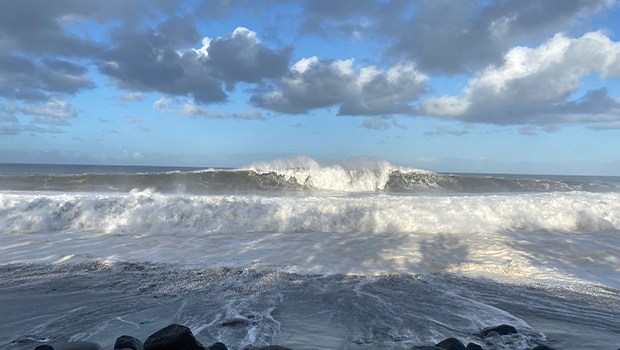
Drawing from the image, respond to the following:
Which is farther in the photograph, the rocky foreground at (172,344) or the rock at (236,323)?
the rock at (236,323)

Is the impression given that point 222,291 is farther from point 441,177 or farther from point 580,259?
point 441,177

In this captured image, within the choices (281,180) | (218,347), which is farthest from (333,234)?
(281,180)

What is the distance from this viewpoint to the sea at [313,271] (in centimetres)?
353

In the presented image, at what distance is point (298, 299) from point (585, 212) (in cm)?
971

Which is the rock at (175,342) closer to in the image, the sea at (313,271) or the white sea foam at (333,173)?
the sea at (313,271)

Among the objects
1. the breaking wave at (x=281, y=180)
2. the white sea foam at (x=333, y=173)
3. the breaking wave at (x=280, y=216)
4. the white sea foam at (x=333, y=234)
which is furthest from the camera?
the white sea foam at (x=333, y=173)

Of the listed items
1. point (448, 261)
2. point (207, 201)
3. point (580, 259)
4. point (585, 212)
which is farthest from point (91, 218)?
point (585, 212)

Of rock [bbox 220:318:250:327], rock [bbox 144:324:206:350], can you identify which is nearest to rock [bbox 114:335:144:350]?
rock [bbox 144:324:206:350]

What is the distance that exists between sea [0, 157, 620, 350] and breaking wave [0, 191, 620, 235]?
4 centimetres

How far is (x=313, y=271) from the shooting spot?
5504mm

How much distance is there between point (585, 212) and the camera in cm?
1000

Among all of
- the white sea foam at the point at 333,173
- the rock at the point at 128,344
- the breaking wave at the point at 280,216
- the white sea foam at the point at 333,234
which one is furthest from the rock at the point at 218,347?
the white sea foam at the point at 333,173

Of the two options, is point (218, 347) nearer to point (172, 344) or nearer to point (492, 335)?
point (172, 344)

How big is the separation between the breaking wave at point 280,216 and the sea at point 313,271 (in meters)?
0.04
